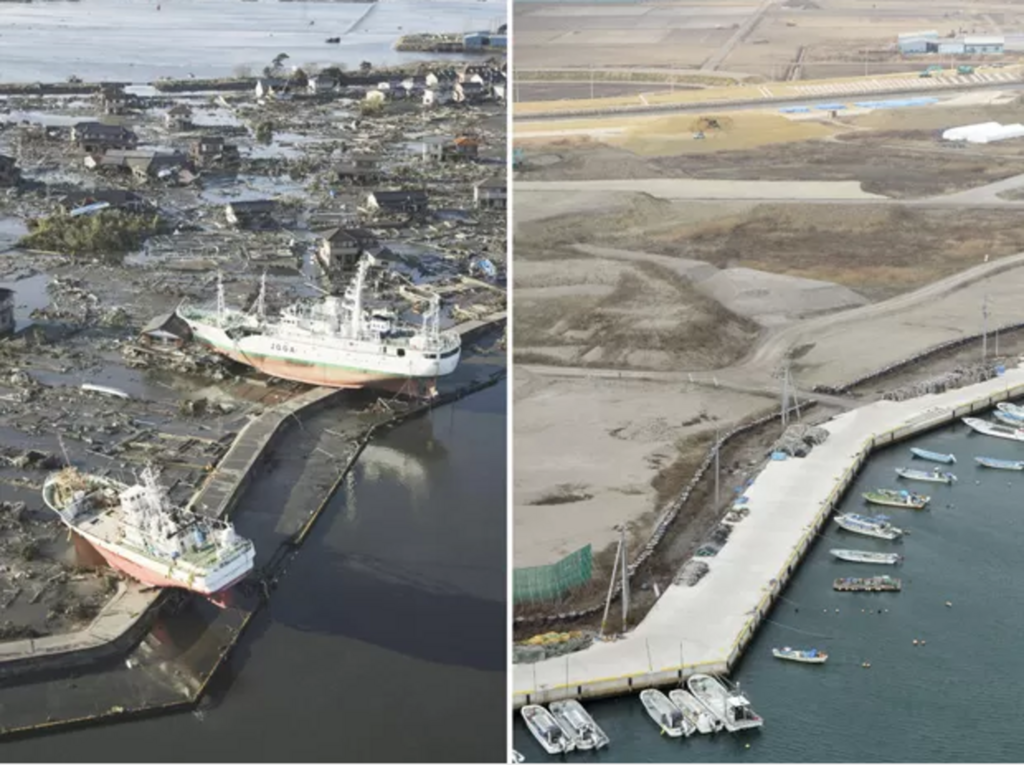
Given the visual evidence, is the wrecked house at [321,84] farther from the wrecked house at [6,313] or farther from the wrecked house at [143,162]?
the wrecked house at [6,313]

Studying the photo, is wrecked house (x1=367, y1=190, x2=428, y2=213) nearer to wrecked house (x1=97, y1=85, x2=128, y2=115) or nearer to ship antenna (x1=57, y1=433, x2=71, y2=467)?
ship antenna (x1=57, y1=433, x2=71, y2=467)

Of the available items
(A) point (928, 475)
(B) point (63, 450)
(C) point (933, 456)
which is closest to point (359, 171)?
(B) point (63, 450)

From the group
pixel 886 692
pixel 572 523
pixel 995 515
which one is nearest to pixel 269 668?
pixel 572 523

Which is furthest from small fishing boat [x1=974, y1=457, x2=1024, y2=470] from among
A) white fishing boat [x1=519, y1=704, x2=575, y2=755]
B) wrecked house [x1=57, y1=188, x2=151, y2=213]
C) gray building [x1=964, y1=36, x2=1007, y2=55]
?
gray building [x1=964, y1=36, x2=1007, y2=55]

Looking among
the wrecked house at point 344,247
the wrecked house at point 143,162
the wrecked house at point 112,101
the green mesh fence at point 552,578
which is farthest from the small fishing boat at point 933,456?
the wrecked house at point 112,101

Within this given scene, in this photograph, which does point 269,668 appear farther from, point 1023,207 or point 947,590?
point 1023,207

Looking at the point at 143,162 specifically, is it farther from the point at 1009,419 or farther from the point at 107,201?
the point at 1009,419

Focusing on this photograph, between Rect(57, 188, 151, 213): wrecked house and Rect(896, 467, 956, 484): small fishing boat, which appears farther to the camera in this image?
Rect(57, 188, 151, 213): wrecked house

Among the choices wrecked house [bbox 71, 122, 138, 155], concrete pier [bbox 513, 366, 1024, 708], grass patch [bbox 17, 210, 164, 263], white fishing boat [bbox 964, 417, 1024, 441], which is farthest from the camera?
wrecked house [bbox 71, 122, 138, 155]
